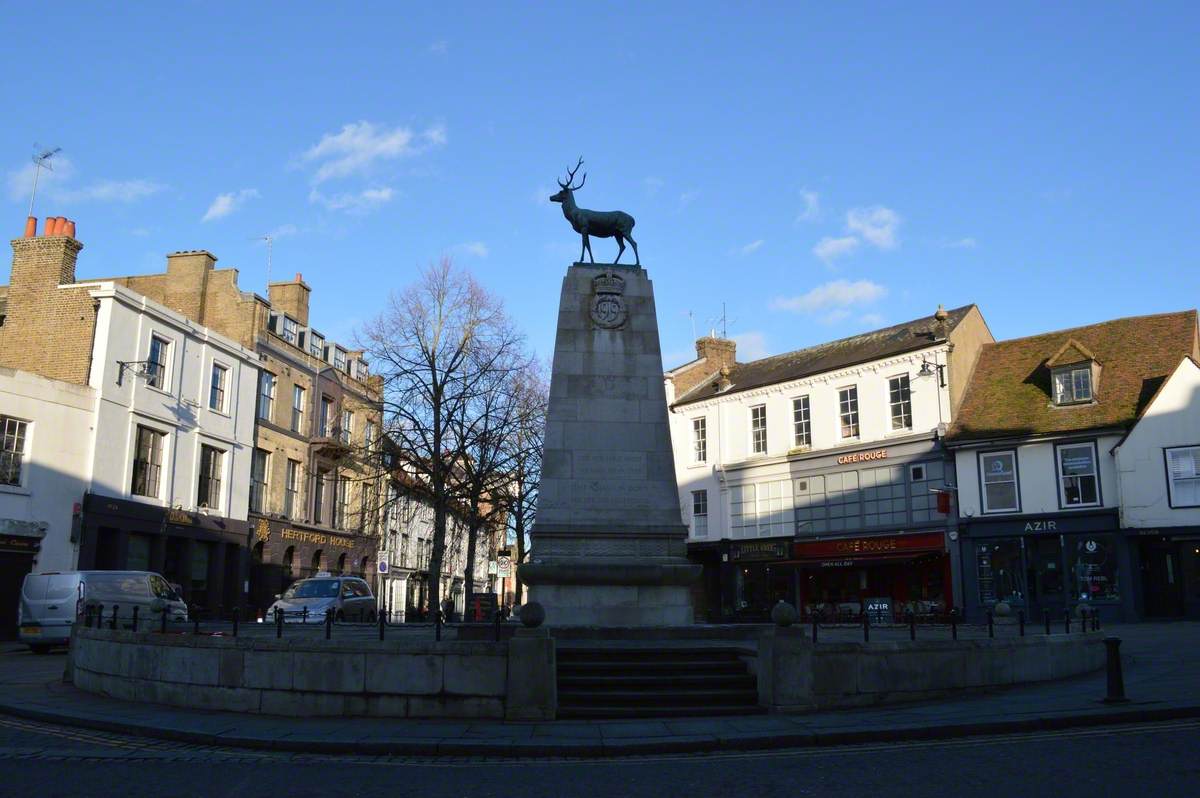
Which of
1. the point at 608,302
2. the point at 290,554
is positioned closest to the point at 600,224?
the point at 608,302

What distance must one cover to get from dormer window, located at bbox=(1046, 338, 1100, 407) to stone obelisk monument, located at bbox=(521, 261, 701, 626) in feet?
75.0

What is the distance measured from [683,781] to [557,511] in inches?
353

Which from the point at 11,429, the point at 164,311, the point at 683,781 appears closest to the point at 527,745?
the point at 683,781

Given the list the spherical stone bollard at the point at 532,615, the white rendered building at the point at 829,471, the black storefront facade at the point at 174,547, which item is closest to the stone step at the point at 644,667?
the spherical stone bollard at the point at 532,615

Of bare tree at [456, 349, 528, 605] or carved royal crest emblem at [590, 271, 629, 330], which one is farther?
bare tree at [456, 349, 528, 605]

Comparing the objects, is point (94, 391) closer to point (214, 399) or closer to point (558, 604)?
point (214, 399)

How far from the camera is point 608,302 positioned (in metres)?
19.2

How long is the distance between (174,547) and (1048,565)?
32.0 metres

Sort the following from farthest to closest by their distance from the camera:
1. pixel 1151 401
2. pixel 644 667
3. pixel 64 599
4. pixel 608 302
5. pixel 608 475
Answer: pixel 1151 401 → pixel 64 599 → pixel 608 302 → pixel 608 475 → pixel 644 667

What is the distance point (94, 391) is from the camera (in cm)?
3303

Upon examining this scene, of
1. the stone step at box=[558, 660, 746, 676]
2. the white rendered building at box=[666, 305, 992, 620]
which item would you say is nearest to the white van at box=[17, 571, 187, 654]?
the stone step at box=[558, 660, 746, 676]

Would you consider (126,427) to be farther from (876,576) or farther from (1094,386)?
(1094,386)

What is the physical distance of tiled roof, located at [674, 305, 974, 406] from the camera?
3972cm

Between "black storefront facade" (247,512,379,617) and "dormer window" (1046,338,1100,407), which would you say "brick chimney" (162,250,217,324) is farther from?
"dormer window" (1046,338,1100,407)
